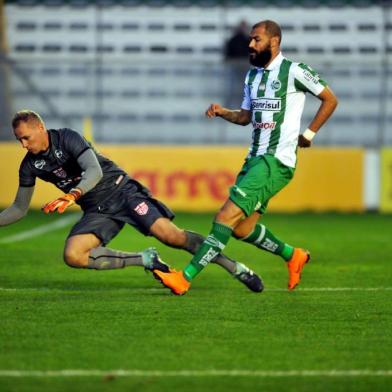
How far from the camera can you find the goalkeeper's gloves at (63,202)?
8336mm

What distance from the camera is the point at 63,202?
27.7 ft

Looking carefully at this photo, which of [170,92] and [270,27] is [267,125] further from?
[170,92]

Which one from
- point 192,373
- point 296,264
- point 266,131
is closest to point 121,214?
point 266,131

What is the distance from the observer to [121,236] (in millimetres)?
15633

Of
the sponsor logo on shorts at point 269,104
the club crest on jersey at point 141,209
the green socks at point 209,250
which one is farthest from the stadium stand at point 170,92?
the green socks at point 209,250

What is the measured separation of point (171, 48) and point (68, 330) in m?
15.3

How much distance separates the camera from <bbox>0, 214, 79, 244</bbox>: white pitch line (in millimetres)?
14758

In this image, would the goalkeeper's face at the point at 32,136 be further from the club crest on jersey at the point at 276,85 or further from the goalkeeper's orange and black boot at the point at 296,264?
the goalkeeper's orange and black boot at the point at 296,264

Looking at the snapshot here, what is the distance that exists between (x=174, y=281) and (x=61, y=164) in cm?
128

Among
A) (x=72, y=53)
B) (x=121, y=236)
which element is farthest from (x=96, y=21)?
(x=121, y=236)

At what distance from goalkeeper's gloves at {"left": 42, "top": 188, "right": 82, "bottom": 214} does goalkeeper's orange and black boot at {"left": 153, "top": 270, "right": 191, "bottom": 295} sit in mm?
911

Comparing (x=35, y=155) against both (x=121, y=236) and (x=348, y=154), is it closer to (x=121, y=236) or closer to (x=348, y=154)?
(x=121, y=236)

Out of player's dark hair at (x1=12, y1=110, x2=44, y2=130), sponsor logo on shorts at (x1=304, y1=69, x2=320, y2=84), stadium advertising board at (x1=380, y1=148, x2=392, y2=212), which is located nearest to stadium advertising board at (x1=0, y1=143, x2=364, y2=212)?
stadium advertising board at (x1=380, y1=148, x2=392, y2=212)

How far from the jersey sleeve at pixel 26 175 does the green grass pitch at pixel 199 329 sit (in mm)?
895
